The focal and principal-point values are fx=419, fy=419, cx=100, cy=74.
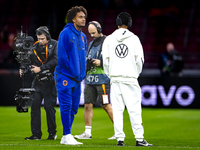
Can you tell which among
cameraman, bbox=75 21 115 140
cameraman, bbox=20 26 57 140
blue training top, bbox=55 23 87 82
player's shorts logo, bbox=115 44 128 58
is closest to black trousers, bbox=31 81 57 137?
cameraman, bbox=20 26 57 140

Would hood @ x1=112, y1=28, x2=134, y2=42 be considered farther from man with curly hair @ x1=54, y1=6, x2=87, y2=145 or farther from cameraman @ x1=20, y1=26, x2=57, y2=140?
cameraman @ x1=20, y1=26, x2=57, y2=140

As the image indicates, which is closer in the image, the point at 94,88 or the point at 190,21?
the point at 94,88

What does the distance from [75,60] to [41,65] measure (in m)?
1.21

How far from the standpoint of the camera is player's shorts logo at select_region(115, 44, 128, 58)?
6.64 m

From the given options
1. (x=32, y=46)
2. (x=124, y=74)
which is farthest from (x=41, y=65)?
(x=124, y=74)

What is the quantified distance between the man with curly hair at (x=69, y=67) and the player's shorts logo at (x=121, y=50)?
0.74 metres

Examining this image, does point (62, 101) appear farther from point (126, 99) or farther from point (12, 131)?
point (12, 131)

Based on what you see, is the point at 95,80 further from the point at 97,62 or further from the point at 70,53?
the point at 70,53

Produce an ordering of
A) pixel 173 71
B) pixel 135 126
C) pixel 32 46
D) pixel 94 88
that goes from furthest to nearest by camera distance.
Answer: pixel 173 71 → pixel 94 88 → pixel 32 46 → pixel 135 126

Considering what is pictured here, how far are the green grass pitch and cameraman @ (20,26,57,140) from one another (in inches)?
11.5

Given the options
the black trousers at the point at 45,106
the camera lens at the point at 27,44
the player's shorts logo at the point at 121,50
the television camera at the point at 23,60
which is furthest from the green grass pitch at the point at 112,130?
the camera lens at the point at 27,44

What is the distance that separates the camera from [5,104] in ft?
51.2

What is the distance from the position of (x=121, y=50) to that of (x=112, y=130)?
359 centimetres

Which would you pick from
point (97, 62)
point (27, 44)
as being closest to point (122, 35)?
point (97, 62)
